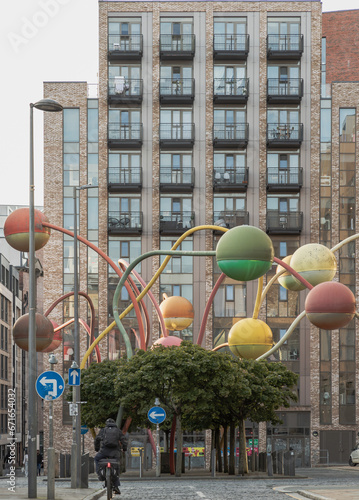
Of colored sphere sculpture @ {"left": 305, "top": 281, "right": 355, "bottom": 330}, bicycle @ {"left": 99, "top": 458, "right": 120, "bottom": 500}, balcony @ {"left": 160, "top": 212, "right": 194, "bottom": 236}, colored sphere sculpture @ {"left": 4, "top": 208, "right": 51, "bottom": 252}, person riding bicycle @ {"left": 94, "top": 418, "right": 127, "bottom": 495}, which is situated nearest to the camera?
bicycle @ {"left": 99, "top": 458, "right": 120, "bottom": 500}

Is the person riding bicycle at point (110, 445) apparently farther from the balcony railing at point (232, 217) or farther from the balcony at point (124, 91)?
the balcony at point (124, 91)

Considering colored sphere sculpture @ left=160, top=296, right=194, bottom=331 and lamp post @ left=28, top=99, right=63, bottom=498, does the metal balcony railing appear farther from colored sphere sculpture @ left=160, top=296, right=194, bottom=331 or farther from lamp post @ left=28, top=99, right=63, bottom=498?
lamp post @ left=28, top=99, right=63, bottom=498

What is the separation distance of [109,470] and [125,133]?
171 feet

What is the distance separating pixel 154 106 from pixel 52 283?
15.0 m

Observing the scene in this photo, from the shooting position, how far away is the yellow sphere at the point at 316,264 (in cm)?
2825

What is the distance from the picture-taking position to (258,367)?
1628 inches

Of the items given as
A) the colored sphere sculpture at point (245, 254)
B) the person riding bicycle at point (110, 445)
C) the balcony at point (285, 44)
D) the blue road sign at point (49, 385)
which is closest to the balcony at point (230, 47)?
the balcony at point (285, 44)

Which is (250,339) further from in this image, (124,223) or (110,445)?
(124,223)

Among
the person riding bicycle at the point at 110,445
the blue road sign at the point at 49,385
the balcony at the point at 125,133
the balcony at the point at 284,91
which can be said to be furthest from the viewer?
the balcony at the point at 284,91

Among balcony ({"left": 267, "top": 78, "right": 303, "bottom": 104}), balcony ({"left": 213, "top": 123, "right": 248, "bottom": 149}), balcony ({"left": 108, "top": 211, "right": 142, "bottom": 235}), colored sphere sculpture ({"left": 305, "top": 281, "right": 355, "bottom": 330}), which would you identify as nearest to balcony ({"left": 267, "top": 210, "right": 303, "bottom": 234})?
balcony ({"left": 213, "top": 123, "right": 248, "bottom": 149})

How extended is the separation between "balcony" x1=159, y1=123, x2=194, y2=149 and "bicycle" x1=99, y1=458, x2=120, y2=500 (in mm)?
51304

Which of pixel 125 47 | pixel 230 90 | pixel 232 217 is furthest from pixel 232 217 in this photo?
pixel 125 47

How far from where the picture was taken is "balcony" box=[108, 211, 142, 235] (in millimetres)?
67562

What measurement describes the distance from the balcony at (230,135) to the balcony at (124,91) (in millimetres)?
6155
